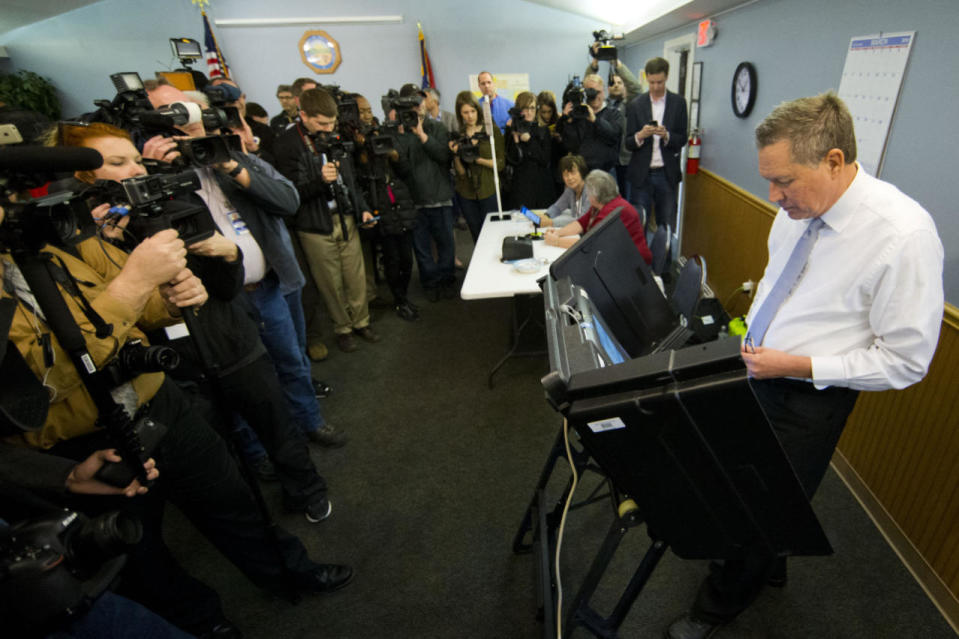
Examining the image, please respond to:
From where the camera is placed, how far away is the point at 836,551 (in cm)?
166

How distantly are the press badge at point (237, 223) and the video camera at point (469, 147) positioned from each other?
2.10 m

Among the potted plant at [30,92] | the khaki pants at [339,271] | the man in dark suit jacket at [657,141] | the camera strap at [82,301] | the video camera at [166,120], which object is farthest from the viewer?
the potted plant at [30,92]

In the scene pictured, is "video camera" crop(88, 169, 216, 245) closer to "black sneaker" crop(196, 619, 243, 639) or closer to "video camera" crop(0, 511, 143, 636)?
"video camera" crop(0, 511, 143, 636)

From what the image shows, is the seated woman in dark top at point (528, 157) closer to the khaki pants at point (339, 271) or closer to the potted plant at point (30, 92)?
the khaki pants at point (339, 271)

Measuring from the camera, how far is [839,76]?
202 cm

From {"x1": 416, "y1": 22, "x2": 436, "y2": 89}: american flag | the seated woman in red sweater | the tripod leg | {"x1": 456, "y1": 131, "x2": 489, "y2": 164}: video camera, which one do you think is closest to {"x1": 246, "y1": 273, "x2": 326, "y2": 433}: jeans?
the tripod leg

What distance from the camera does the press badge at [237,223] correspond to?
183 centimetres

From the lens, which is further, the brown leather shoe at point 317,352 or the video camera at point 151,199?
the brown leather shoe at point 317,352

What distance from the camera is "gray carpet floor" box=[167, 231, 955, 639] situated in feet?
4.97

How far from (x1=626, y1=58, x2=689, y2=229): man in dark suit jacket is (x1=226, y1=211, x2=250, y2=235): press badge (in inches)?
115

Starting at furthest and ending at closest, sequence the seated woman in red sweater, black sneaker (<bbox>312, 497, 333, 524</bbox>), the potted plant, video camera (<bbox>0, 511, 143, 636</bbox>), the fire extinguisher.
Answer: the potted plant < the fire extinguisher < the seated woman in red sweater < black sneaker (<bbox>312, 497, 333, 524</bbox>) < video camera (<bbox>0, 511, 143, 636</bbox>)

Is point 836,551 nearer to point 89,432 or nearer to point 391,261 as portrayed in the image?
point 89,432

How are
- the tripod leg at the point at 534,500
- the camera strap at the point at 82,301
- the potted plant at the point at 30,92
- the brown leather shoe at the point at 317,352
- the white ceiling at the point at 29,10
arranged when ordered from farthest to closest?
the potted plant at the point at 30,92, the white ceiling at the point at 29,10, the brown leather shoe at the point at 317,352, the tripod leg at the point at 534,500, the camera strap at the point at 82,301

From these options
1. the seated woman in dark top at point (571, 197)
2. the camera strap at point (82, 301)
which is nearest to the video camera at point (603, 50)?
the seated woman in dark top at point (571, 197)
